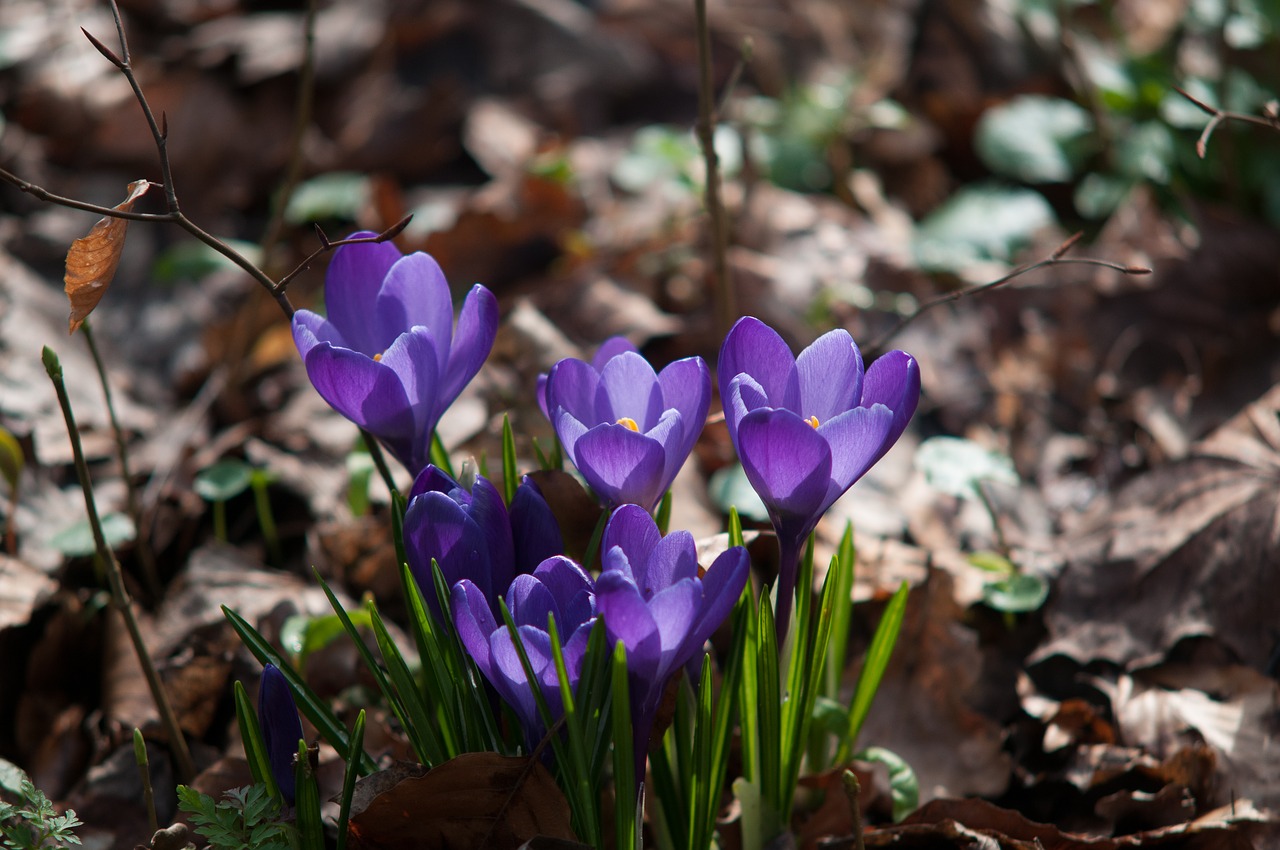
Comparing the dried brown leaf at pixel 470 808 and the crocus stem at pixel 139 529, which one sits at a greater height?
the crocus stem at pixel 139 529

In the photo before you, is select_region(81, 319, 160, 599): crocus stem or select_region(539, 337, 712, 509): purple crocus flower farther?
select_region(81, 319, 160, 599): crocus stem

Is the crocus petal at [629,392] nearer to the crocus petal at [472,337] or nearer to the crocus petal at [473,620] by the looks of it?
the crocus petal at [472,337]

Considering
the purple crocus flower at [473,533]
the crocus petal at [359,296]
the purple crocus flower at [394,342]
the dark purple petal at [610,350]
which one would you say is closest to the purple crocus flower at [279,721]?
the purple crocus flower at [473,533]

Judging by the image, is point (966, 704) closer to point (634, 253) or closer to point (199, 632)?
point (199, 632)

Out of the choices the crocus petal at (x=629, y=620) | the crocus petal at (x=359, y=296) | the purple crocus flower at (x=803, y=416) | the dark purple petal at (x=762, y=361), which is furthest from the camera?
the crocus petal at (x=359, y=296)

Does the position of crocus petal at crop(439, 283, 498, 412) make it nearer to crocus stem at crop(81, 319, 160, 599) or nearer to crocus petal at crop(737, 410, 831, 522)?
crocus petal at crop(737, 410, 831, 522)

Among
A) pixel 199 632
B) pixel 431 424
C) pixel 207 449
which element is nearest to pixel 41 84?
pixel 207 449

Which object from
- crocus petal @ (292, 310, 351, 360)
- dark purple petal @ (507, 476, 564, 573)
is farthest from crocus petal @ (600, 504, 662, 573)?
crocus petal @ (292, 310, 351, 360)

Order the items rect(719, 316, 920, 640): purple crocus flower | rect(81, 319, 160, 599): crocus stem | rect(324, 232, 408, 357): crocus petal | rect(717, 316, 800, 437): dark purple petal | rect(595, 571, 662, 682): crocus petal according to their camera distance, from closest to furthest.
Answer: rect(595, 571, 662, 682): crocus petal
rect(719, 316, 920, 640): purple crocus flower
rect(717, 316, 800, 437): dark purple petal
rect(324, 232, 408, 357): crocus petal
rect(81, 319, 160, 599): crocus stem
